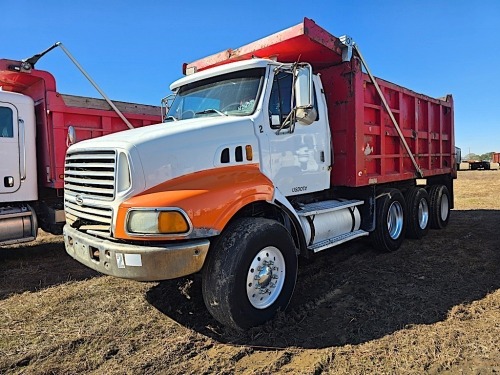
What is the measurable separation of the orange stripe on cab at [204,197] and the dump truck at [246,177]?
11 mm

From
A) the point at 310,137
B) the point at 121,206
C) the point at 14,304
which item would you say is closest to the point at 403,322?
the point at 310,137

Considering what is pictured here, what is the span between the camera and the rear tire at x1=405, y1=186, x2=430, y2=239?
773cm

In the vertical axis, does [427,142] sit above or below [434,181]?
above

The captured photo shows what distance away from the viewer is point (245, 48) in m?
5.57

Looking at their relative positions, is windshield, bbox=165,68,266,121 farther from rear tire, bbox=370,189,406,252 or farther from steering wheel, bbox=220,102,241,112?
rear tire, bbox=370,189,406,252

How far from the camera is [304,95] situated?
430 centimetres

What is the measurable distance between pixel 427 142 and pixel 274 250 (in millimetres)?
5944

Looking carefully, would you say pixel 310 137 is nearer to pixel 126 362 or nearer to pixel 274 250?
pixel 274 250

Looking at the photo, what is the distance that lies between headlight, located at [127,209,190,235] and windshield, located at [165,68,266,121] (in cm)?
159

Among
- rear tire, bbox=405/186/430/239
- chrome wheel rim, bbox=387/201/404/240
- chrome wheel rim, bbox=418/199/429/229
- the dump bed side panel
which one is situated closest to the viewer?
the dump bed side panel

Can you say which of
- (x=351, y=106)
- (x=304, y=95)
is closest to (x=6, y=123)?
(x=304, y=95)

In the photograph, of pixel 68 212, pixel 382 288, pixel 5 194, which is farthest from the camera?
pixel 5 194

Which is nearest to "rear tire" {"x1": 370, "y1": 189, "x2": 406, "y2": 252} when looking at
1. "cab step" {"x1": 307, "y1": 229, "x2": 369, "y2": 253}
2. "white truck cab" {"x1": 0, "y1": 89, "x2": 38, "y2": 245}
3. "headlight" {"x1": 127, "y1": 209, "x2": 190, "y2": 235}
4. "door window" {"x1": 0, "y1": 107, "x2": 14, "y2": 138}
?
"cab step" {"x1": 307, "y1": 229, "x2": 369, "y2": 253}

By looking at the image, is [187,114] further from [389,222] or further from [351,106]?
[389,222]
